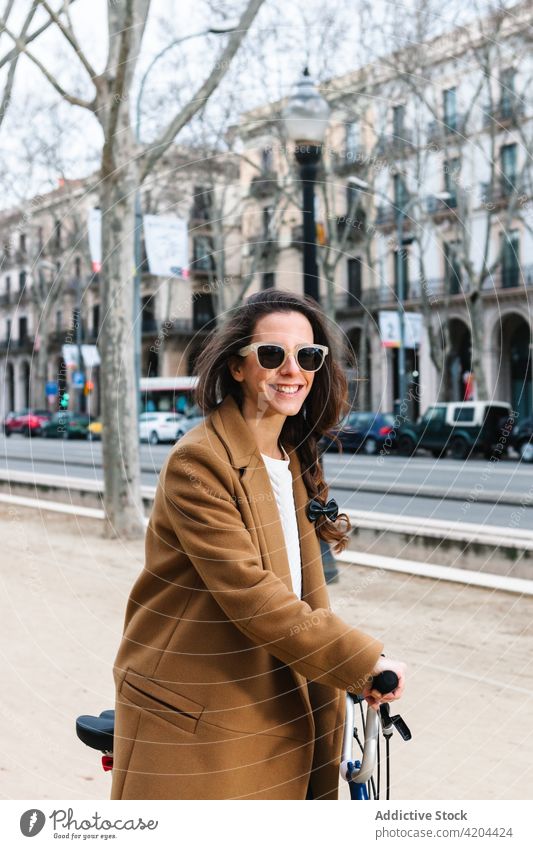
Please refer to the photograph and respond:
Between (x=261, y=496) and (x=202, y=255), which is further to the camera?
(x=202, y=255)

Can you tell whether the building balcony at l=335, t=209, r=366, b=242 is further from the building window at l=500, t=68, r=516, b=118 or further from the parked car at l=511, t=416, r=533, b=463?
the parked car at l=511, t=416, r=533, b=463

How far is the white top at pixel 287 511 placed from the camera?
2.24m

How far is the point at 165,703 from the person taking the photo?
82.0 inches

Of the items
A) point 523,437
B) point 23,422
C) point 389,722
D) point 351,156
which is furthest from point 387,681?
point 23,422

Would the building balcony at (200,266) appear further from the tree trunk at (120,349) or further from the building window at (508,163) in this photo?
the building window at (508,163)

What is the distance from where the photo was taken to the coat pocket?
2064mm

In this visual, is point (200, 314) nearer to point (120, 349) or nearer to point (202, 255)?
point (202, 255)

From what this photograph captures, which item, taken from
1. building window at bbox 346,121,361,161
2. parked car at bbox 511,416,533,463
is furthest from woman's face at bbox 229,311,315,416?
parked car at bbox 511,416,533,463

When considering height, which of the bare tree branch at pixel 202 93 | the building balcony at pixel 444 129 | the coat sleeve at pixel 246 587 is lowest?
the coat sleeve at pixel 246 587

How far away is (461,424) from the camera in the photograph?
2533 centimetres

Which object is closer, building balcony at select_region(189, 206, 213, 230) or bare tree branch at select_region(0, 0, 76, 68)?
building balcony at select_region(189, 206, 213, 230)

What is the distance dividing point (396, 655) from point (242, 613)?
166 inches

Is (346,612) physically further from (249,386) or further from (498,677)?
(249,386)

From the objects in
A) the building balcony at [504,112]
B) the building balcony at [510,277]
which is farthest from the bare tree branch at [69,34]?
the building balcony at [510,277]
